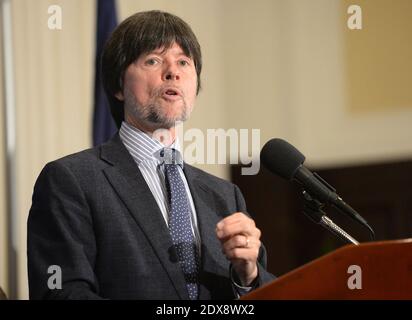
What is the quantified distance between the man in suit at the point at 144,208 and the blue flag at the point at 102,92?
933 mm

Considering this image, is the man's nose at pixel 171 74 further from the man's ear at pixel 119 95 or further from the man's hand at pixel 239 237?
the man's hand at pixel 239 237

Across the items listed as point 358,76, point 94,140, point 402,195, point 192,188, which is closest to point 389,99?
point 358,76

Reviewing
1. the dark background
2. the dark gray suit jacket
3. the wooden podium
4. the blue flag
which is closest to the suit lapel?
the dark gray suit jacket

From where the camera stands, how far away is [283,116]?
13.6 feet

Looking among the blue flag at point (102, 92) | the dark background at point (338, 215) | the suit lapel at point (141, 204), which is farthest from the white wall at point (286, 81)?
the suit lapel at point (141, 204)

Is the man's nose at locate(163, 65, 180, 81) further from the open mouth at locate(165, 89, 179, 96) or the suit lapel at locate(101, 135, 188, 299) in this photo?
the suit lapel at locate(101, 135, 188, 299)

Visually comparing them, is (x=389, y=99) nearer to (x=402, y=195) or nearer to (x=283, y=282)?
(x=402, y=195)

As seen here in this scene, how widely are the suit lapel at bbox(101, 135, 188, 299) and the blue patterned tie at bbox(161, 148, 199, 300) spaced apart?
0.11 ft

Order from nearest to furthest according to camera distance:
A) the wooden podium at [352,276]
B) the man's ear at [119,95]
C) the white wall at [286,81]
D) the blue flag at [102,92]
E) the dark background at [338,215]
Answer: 1. the wooden podium at [352,276]
2. the man's ear at [119,95]
3. the blue flag at [102,92]
4. the white wall at [286,81]
5. the dark background at [338,215]

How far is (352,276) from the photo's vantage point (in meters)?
1.21

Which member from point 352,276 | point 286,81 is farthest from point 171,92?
point 286,81

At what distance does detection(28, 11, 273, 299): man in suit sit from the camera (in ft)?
4.92

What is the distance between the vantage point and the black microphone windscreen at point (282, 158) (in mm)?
1501

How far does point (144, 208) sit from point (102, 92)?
1.30 metres
